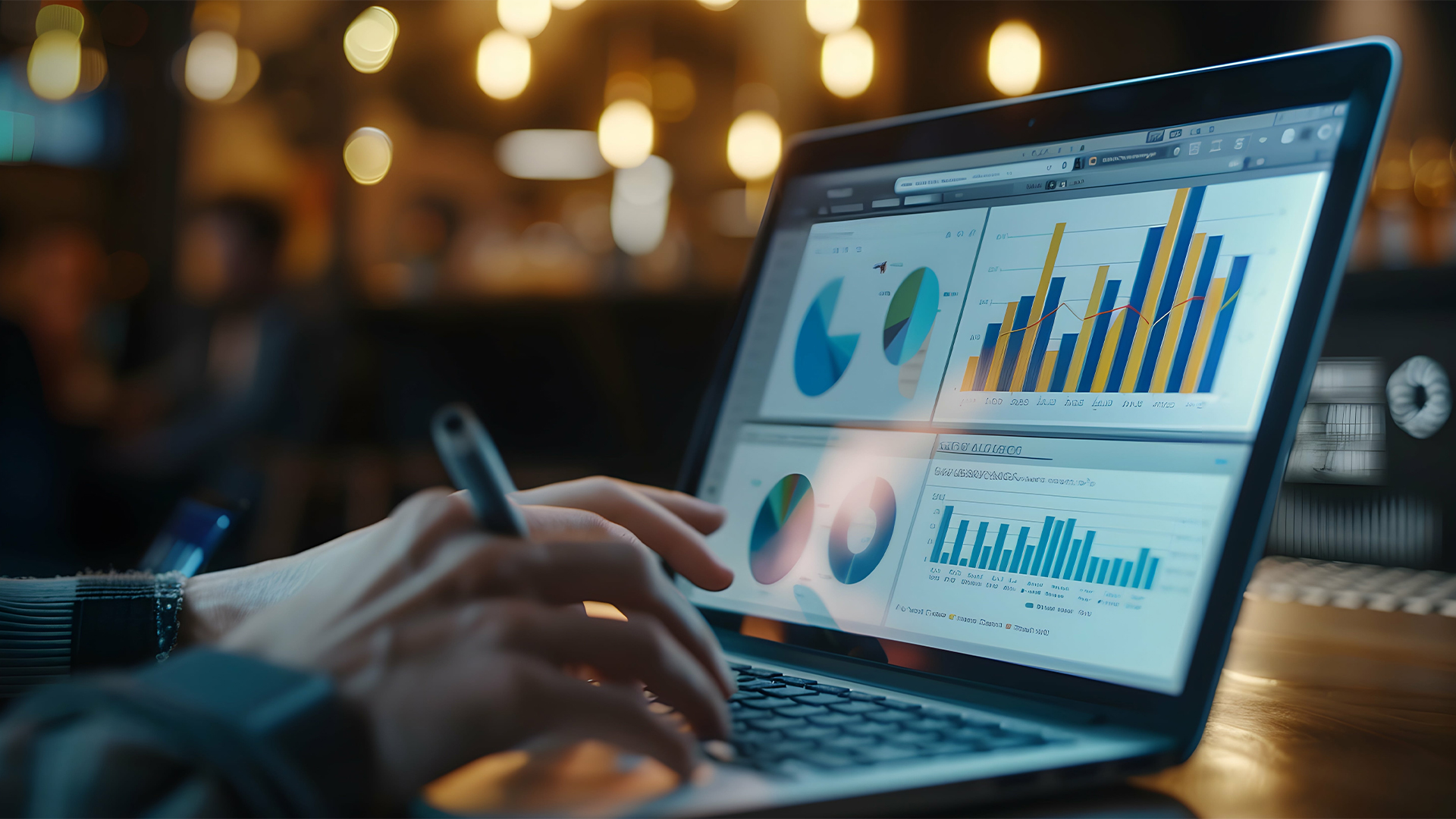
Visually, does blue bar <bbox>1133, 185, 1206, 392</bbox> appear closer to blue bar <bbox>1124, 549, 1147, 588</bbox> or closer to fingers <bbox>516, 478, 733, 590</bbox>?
blue bar <bbox>1124, 549, 1147, 588</bbox>

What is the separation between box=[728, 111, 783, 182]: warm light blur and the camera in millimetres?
3393

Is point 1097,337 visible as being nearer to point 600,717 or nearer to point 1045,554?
point 1045,554

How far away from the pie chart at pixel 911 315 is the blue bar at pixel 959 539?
0.11 meters

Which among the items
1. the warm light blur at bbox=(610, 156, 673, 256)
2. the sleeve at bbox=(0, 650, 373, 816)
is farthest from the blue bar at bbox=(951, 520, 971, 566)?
the warm light blur at bbox=(610, 156, 673, 256)

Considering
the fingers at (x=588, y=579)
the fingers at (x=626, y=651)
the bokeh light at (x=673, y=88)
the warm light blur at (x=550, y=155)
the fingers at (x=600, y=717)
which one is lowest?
the fingers at (x=600, y=717)

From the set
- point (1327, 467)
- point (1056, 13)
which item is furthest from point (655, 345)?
point (1327, 467)

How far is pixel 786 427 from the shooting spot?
644mm

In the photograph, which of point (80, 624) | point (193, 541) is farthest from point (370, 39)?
point (80, 624)

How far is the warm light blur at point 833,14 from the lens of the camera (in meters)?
2.95

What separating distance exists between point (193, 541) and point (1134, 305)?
1.95 feet

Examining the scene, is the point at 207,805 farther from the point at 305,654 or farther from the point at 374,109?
the point at 374,109

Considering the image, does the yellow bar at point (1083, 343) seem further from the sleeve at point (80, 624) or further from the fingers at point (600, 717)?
the sleeve at point (80, 624)

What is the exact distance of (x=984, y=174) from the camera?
0.60m

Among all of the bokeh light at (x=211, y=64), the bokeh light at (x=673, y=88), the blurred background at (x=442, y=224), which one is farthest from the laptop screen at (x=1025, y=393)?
the bokeh light at (x=211, y=64)
